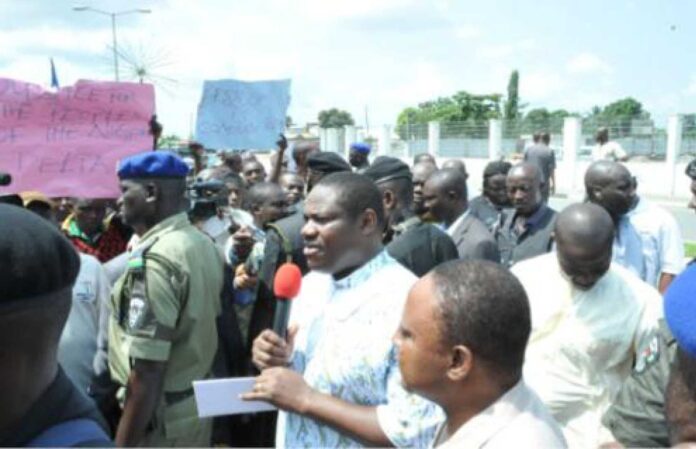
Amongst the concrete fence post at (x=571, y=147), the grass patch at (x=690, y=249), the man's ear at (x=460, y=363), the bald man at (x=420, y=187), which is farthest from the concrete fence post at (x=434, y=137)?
the man's ear at (x=460, y=363)

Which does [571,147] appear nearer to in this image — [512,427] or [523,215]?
[523,215]

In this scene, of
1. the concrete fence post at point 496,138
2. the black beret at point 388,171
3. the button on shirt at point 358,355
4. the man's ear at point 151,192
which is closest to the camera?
the button on shirt at point 358,355

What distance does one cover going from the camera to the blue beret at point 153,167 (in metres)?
3.49

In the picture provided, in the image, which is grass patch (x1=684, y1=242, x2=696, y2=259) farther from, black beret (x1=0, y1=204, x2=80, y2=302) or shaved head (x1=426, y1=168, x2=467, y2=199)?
black beret (x1=0, y1=204, x2=80, y2=302)

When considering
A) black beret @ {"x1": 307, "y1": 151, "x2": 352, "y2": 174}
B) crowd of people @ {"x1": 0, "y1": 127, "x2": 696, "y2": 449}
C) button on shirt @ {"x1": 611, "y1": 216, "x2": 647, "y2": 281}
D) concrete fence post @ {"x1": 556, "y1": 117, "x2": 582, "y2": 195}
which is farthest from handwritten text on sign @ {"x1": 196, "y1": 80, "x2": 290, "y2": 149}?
concrete fence post @ {"x1": 556, "y1": 117, "x2": 582, "y2": 195}

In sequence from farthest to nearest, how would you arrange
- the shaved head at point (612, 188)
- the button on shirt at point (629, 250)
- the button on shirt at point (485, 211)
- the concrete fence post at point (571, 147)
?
the concrete fence post at point (571, 147) → the button on shirt at point (485, 211) → the shaved head at point (612, 188) → the button on shirt at point (629, 250)

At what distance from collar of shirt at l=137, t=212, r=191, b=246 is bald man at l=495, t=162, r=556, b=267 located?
2.73 metres

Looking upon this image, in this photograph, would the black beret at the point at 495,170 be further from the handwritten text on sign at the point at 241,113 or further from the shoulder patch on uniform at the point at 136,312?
the shoulder patch on uniform at the point at 136,312

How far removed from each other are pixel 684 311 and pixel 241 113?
540 centimetres

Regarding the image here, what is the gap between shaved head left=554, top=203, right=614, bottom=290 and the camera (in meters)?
3.33

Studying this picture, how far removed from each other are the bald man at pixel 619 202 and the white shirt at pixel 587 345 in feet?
5.82

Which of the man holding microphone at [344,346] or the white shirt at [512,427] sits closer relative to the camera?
the white shirt at [512,427]

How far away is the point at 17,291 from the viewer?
137 centimetres

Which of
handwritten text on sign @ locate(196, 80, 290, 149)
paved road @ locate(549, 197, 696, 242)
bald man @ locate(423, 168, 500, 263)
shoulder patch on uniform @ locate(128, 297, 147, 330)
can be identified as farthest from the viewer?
paved road @ locate(549, 197, 696, 242)
